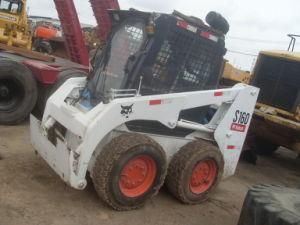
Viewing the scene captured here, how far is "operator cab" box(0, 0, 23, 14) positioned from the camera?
12766 millimetres

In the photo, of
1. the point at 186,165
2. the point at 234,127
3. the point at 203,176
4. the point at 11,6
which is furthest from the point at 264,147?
the point at 11,6

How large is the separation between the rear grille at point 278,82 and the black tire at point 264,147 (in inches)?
35.8

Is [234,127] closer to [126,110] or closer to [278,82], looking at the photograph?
[126,110]

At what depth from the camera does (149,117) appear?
15.2ft

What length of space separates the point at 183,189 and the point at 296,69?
13.0ft

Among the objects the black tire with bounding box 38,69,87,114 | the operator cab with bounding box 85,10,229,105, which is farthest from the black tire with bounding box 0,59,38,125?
the operator cab with bounding box 85,10,229,105

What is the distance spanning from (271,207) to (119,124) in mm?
1700

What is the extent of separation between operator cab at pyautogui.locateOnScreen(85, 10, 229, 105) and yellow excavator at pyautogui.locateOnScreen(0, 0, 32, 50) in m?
7.97

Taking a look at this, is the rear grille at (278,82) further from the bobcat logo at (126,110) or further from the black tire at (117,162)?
the bobcat logo at (126,110)

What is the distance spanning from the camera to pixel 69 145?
180 inches

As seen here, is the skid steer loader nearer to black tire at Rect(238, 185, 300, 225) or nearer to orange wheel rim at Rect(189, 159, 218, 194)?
orange wheel rim at Rect(189, 159, 218, 194)

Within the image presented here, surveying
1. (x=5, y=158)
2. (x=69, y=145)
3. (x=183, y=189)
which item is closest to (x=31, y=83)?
(x=5, y=158)

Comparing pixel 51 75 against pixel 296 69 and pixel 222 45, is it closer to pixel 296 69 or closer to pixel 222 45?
pixel 222 45

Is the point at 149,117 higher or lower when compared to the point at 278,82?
lower
